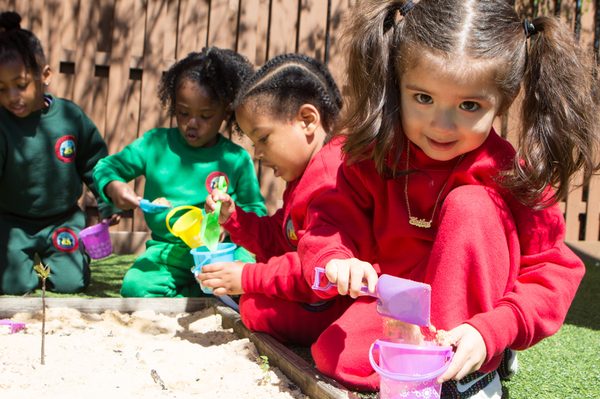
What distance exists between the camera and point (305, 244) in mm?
2113

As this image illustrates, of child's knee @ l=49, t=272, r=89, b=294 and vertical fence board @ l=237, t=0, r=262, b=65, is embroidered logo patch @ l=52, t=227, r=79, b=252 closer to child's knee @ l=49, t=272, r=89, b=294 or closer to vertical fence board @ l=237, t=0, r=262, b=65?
child's knee @ l=49, t=272, r=89, b=294

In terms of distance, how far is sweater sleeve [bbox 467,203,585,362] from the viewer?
172 centimetres

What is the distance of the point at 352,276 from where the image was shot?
177 centimetres

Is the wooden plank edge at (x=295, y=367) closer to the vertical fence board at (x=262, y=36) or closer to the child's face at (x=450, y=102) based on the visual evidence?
the child's face at (x=450, y=102)

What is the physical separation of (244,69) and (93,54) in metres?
1.63

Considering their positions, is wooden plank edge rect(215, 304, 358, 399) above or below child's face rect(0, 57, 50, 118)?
below

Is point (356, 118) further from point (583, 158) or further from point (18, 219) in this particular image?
point (18, 219)

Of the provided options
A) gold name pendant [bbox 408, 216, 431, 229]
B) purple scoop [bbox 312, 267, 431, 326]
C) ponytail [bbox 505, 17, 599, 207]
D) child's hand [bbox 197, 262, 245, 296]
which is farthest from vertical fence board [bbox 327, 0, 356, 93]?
purple scoop [bbox 312, 267, 431, 326]

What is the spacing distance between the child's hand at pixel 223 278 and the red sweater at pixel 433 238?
42 centimetres

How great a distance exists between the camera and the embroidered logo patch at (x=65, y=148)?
151 inches

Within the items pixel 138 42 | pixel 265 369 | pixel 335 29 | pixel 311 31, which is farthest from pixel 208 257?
pixel 335 29

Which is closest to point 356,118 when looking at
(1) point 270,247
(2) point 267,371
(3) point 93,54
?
(2) point 267,371

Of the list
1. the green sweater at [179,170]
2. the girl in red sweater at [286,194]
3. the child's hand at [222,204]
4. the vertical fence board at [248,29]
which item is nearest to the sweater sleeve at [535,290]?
the girl in red sweater at [286,194]

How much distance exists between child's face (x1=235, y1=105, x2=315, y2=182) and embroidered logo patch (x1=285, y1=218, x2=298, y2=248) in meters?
0.21
